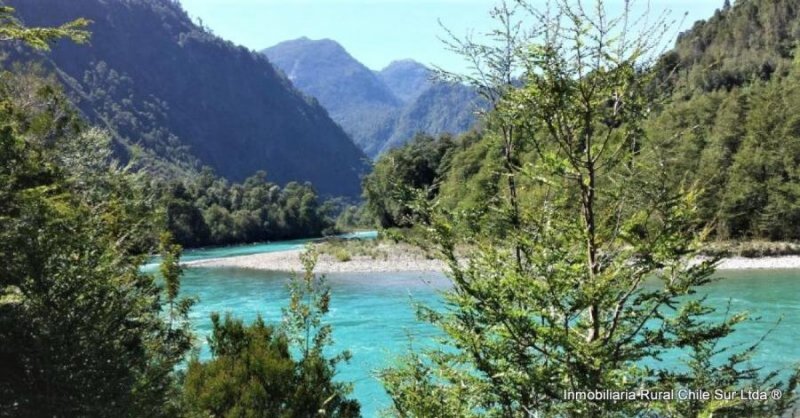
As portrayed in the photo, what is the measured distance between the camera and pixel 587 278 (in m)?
3.53

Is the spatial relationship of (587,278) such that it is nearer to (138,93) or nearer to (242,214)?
(242,214)

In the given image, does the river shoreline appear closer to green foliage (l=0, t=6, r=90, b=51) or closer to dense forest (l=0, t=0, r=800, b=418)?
dense forest (l=0, t=0, r=800, b=418)

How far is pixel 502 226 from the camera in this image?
4.25 meters

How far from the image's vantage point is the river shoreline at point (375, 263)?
3161 cm

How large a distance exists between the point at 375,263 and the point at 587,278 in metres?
36.7

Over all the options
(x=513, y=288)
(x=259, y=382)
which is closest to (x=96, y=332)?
(x=259, y=382)

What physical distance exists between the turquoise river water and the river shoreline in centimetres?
199

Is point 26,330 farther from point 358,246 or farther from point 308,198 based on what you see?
point 308,198

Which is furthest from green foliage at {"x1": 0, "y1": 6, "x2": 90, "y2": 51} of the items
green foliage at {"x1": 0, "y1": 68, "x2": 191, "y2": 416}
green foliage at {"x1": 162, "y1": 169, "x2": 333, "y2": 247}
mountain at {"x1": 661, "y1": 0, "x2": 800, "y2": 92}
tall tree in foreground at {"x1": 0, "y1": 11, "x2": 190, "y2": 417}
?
green foliage at {"x1": 162, "y1": 169, "x2": 333, "y2": 247}

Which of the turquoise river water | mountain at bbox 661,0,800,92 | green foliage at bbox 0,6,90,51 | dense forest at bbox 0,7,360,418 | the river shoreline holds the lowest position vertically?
the turquoise river water

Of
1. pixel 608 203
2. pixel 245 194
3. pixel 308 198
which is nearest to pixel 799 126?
pixel 608 203

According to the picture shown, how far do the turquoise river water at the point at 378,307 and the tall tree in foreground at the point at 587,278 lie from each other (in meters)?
1.45

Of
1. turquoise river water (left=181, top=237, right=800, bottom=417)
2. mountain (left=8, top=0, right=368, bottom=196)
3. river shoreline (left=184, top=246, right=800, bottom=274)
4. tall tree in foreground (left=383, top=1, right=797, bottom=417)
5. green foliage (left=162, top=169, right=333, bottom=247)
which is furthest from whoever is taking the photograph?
mountain (left=8, top=0, right=368, bottom=196)

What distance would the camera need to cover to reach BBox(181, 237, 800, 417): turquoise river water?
45.4 feet
